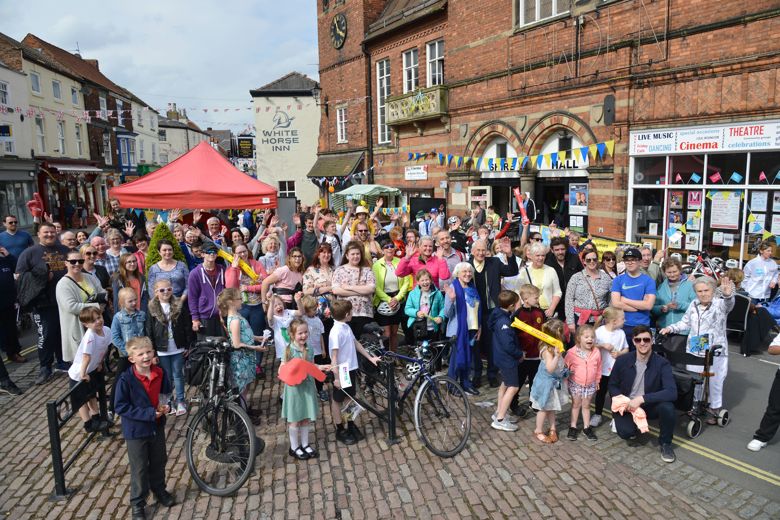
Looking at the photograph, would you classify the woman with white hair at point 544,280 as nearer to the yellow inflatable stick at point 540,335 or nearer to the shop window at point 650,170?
the yellow inflatable stick at point 540,335

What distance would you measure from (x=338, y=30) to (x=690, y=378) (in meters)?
23.8

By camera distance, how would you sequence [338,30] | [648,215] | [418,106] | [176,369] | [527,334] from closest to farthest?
[527,334] → [176,369] → [648,215] → [418,106] → [338,30]

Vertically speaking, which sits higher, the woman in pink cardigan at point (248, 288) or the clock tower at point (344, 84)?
the clock tower at point (344, 84)

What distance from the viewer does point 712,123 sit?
10.9m

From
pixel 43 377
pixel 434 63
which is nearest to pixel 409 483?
pixel 43 377

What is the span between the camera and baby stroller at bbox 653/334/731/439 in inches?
207

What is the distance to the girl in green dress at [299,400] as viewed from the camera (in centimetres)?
474

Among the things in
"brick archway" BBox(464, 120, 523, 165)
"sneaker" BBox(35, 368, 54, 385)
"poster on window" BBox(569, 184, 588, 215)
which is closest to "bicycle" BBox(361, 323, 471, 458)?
"sneaker" BBox(35, 368, 54, 385)

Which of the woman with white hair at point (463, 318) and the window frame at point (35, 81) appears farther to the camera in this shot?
the window frame at point (35, 81)

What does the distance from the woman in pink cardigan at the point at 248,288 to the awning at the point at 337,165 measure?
18.1 meters

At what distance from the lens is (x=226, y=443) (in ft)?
15.3

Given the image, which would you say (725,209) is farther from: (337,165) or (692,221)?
(337,165)

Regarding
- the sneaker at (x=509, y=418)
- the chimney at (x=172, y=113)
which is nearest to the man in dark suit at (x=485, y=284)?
the sneaker at (x=509, y=418)

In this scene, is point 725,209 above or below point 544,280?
above
